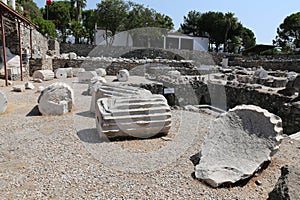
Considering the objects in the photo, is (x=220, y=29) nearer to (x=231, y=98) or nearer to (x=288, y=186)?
(x=231, y=98)

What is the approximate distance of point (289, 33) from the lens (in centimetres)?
4162

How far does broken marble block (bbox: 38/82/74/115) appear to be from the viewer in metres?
6.46

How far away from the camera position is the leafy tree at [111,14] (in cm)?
2788

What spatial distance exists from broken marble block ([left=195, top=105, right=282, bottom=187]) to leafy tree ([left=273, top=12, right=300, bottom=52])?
40544mm

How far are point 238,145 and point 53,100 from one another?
477 centimetres

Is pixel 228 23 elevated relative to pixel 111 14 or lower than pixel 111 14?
elevated

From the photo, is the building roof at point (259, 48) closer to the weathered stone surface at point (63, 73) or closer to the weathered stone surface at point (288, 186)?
the weathered stone surface at point (63, 73)

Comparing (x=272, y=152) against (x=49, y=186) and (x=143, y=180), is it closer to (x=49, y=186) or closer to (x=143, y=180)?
(x=143, y=180)

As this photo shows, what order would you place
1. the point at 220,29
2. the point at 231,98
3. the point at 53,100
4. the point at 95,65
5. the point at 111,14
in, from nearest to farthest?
the point at 53,100
the point at 231,98
the point at 95,65
the point at 111,14
the point at 220,29

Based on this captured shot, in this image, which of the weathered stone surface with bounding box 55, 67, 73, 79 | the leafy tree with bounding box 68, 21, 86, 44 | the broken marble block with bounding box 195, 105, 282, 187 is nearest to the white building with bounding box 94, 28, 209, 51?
the leafy tree with bounding box 68, 21, 86, 44

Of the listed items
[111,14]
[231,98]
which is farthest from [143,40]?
[231,98]

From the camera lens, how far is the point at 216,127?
4.43 metres

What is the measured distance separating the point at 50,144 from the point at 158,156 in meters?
2.03

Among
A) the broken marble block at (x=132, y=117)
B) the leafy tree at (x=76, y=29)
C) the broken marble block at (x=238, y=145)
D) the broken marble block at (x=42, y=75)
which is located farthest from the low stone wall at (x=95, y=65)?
the broken marble block at (x=238, y=145)
